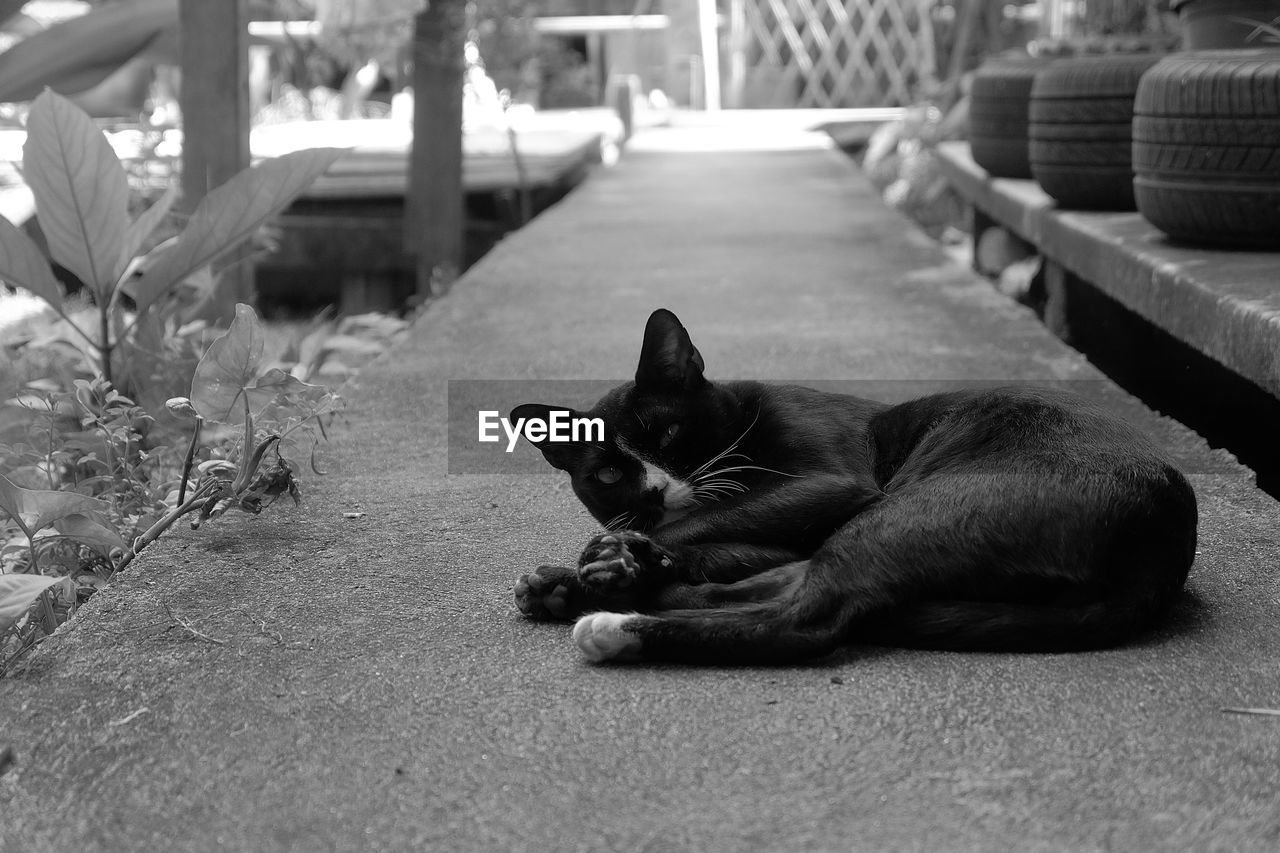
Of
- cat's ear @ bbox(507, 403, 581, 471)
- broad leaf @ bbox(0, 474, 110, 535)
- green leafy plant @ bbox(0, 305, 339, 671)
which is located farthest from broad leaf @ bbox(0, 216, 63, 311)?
cat's ear @ bbox(507, 403, 581, 471)

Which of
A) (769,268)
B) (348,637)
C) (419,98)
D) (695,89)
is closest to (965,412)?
(348,637)

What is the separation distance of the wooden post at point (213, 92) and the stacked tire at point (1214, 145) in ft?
7.59

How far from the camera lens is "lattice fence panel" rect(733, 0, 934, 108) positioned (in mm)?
13859

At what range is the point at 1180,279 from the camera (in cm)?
265

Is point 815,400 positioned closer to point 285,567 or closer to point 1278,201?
point 285,567

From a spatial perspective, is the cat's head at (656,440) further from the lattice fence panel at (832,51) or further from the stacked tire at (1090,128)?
the lattice fence panel at (832,51)

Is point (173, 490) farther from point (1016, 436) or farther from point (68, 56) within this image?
point (68, 56)

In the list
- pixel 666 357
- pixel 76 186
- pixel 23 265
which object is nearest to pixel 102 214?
pixel 76 186

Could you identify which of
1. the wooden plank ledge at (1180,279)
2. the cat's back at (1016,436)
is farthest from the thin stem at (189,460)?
the wooden plank ledge at (1180,279)

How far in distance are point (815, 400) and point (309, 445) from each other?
40.8 inches

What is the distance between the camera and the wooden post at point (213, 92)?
3.51 meters

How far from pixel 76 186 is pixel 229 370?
0.78 m

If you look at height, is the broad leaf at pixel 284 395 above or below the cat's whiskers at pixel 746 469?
above

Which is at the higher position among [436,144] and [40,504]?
[436,144]
